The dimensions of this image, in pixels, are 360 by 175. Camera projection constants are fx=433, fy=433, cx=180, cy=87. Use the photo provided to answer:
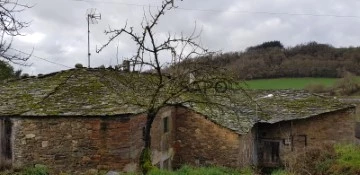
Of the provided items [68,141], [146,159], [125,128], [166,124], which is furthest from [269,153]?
[146,159]

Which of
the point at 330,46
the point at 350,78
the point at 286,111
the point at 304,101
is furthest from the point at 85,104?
the point at 330,46

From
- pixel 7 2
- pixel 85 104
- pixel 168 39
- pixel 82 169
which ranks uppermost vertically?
pixel 7 2

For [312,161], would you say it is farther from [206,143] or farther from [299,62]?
[299,62]

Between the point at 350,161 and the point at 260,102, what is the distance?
12.4m

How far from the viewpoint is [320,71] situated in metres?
42.0

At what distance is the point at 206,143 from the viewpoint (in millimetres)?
18750

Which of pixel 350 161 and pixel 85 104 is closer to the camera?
pixel 350 161

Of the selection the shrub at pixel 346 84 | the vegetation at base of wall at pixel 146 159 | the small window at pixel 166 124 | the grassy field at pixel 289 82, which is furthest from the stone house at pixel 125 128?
the shrub at pixel 346 84

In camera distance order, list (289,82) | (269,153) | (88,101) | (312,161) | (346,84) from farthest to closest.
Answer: (289,82), (346,84), (269,153), (88,101), (312,161)

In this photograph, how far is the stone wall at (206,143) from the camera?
18.1m

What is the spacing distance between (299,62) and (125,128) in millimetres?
31302

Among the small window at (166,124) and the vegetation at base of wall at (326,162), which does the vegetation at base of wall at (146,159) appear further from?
the small window at (166,124)

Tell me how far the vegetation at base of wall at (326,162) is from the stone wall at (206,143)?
593cm

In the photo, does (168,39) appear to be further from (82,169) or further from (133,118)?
(82,169)
